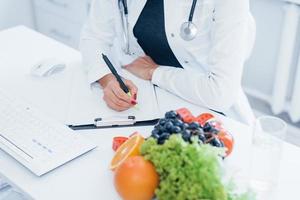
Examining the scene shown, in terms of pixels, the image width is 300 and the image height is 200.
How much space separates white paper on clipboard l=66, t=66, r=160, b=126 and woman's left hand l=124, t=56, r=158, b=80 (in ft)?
0.06

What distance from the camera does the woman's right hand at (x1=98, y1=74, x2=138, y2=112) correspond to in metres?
1.19

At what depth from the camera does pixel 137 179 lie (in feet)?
2.68

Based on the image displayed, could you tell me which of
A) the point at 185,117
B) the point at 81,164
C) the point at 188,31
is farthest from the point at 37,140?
the point at 188,31

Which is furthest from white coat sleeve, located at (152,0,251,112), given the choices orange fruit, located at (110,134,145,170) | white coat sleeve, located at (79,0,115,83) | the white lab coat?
orange fruit, located at (110,134,145,170)

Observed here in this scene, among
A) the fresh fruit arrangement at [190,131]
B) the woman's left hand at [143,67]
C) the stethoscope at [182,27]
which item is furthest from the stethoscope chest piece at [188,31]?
the fresh fruit arrangement at [190,131]

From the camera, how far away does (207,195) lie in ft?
2.51

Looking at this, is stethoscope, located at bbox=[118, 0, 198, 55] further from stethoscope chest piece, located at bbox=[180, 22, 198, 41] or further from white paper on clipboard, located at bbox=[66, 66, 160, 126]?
white paper on clipboard, located at bbox=[66, 66, 160, 126]

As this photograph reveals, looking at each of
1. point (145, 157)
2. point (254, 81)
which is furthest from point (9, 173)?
point (254, 81)

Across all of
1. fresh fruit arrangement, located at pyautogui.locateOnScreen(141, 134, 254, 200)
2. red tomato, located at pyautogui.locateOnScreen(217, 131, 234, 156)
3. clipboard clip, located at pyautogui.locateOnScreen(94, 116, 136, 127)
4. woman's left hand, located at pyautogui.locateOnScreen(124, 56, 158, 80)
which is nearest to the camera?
fresh fruit arrangement, located at pyautogui.locateOnScreen(141, 134, 254, 200)

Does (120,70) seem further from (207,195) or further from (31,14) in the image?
(31,14)

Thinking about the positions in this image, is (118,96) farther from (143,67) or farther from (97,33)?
(97,33)

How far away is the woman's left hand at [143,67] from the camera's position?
→ 136cm

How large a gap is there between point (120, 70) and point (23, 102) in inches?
12.4

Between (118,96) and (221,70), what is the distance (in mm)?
283
